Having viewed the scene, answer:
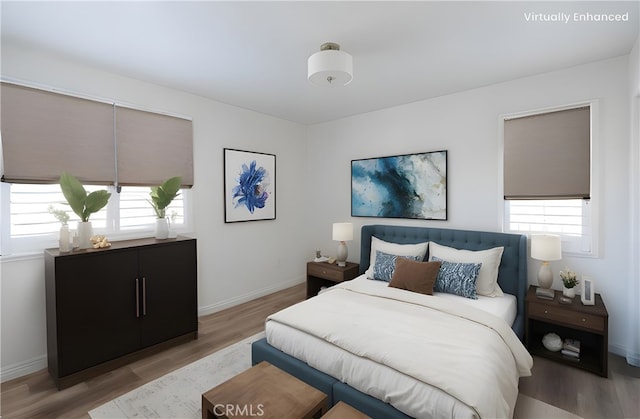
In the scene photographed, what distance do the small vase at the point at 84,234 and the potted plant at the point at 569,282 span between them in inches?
165

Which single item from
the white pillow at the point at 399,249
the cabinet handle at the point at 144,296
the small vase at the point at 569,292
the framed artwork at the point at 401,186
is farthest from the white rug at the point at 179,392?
the small vase at the point at 569,292

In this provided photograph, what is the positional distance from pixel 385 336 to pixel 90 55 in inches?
128

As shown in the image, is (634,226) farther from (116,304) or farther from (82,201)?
(82,201)

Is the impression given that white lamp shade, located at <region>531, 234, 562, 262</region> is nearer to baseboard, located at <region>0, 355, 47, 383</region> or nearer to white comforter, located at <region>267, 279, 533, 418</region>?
white comforter, located at <region>267, 279, 533, 418</region>

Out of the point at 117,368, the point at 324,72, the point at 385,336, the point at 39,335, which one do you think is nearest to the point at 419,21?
the point at 324,72

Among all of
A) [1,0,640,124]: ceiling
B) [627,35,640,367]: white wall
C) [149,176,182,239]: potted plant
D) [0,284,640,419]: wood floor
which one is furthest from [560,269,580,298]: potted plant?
[149,176,182,239]: potted plant

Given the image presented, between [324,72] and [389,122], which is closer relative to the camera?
[324,72]

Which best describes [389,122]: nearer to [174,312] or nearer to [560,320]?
[560,320]

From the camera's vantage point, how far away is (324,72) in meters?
2.10

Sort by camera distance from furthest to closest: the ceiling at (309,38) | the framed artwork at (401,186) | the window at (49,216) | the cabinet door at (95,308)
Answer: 1. the framed artwork at (401,186)
2. the window at (49,216)
3. the cabinet door at (95,308)
4. the ceiling at (309,38)

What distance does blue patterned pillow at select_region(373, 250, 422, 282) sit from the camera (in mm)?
3176

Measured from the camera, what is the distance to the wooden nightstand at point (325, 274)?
3.84 metres

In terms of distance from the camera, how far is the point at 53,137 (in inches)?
97.8

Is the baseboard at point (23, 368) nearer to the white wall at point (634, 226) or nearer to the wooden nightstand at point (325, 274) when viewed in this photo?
the wooden nightstand at point (325, 274)
